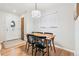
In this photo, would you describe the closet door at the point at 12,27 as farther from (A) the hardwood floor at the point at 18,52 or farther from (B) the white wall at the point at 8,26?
(A) the hardwood floor at the point at 18,52

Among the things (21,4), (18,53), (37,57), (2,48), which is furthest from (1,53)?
(21,4)

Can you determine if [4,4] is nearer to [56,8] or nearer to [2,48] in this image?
[2,48]

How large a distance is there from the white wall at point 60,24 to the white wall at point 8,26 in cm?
26

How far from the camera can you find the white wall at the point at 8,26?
144cm

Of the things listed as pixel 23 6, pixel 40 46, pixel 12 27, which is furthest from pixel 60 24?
pixel 12 27

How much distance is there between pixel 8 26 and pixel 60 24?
0.77 metres

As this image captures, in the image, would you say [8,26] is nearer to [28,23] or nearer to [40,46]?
[28,23]

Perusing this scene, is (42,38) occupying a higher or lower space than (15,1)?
lower

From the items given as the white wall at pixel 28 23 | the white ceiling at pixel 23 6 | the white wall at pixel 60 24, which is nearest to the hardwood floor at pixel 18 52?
the white wall at pixel 60 24

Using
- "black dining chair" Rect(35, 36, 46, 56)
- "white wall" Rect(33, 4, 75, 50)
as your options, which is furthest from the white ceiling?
"black dining chair" Rect(35, 36, 46, 56)

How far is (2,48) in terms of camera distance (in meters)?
1.46

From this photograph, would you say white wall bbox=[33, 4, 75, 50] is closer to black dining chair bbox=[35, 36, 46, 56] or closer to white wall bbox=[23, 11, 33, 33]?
white wall bbox=[23, 11, 33, 33]

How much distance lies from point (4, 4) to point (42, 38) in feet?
2.47

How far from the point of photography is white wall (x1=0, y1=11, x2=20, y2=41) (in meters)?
1.44
